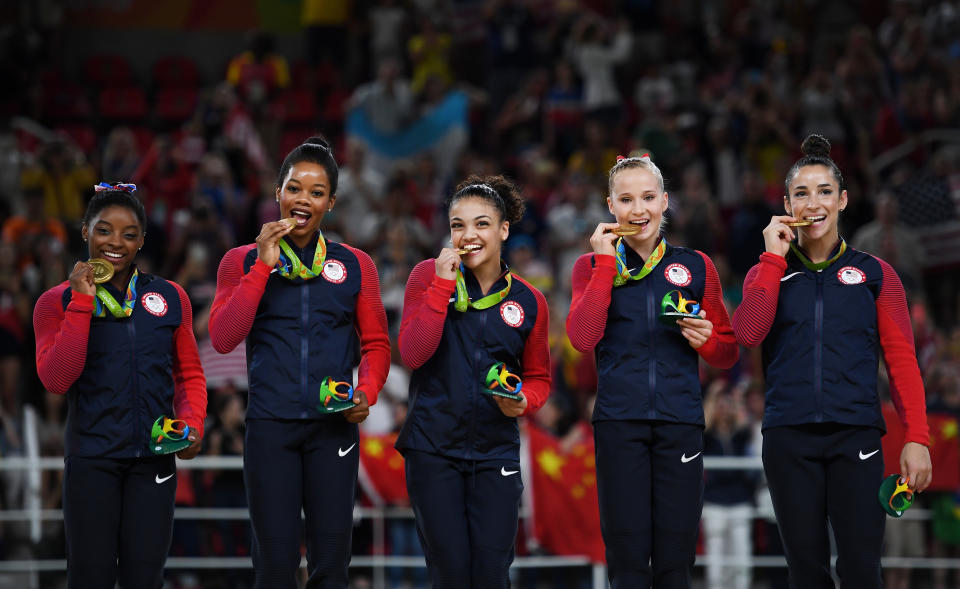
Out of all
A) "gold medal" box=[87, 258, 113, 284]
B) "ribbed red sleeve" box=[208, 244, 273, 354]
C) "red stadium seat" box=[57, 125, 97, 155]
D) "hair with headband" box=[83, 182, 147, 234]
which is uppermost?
"red stadium seat" box=[57, 125, 97, 155]

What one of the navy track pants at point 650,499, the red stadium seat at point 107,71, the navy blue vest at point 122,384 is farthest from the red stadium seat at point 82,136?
the navy track pants at point 650,499

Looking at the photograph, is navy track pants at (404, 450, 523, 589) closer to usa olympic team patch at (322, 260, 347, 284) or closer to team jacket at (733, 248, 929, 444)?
usa olympic team patch at (322, 260, 347, 284)

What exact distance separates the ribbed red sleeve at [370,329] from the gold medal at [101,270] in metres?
1.00

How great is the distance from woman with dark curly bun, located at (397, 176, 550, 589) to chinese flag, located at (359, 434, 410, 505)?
12.1 feet

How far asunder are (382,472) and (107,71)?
9.31 meters

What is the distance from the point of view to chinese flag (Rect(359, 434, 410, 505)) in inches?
347

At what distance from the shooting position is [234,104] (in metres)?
13.5

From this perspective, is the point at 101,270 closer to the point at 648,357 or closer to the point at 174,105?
the point at 648,357

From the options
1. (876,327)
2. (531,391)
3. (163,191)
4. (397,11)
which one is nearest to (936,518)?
(876,327)

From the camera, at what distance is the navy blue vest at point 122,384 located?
16.5 feet

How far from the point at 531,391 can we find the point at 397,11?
1077 centimetres

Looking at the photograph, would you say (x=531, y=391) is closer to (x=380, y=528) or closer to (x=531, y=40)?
(x=380, y=528)

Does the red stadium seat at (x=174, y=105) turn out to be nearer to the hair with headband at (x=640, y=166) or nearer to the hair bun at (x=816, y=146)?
the hair with headband at (x=640, y=166)

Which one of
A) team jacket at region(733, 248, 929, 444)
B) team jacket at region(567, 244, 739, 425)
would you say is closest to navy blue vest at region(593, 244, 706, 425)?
team jacket at region(567, 244, 739, 425)
